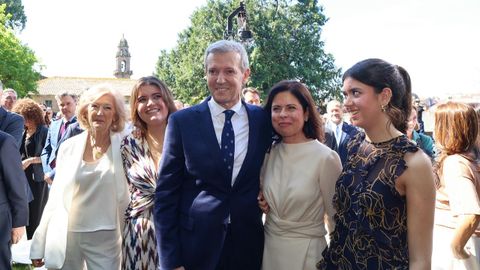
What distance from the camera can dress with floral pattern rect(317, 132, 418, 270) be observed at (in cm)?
219

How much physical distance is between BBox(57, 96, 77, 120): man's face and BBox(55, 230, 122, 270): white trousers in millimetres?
3424

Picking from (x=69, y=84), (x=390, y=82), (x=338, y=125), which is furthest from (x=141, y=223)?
(x=69, y=84)

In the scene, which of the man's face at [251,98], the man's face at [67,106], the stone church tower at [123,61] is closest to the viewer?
the man's face at [67,106]

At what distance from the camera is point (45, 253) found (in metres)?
3.31

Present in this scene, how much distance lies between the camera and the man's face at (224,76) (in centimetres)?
275

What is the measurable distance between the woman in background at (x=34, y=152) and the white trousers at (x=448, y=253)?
5810 mm

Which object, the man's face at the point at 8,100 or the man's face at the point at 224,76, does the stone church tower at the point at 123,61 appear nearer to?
the man's face at the point at 8,100

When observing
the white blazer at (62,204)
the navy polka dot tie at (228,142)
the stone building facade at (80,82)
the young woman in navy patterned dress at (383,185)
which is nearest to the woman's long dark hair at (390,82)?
the young woman in navy patterned dress at (383,185)

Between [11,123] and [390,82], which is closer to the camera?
[390,82]

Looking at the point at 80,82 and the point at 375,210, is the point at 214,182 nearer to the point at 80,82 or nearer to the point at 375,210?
the point at 375,210

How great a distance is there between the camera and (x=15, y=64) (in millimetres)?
35969

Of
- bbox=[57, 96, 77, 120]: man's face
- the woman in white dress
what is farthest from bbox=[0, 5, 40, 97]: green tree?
the woman in white dress

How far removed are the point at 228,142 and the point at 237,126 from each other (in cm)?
15

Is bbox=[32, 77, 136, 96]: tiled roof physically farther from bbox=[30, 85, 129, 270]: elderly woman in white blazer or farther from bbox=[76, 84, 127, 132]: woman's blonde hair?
bbox=[30, 85, 129, 270]: elderly woman in white blazer
